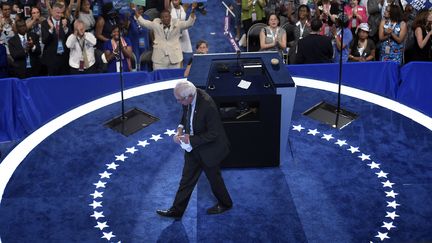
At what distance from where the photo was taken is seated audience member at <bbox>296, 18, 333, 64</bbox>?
362 inches

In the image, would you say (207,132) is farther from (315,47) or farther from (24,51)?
(24,51)

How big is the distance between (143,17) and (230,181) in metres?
4.78

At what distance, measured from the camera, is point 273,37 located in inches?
387

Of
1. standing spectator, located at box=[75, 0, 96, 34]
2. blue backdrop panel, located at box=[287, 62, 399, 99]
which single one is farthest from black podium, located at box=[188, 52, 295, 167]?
standing spectator, located at box=[75, 0, 96, 34]

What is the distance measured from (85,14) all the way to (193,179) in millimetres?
5298

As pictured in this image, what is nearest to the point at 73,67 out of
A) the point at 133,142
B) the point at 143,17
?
the point at 143,17

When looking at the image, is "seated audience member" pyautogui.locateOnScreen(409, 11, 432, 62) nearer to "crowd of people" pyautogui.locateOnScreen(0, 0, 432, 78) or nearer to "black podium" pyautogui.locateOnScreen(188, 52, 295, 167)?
"crowd of people" pyautogui.locateOnScreen(0, 0, 432, 78)

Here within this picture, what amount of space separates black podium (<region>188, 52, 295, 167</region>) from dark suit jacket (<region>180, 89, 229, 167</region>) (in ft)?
2.15

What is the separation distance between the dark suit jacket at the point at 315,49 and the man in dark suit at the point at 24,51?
381cm

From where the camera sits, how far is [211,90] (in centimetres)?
650

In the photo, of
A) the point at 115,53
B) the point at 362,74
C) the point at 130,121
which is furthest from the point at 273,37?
the point at 130,121

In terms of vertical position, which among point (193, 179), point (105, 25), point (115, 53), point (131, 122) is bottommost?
point (193, 179)

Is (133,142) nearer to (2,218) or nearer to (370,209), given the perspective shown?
(2,218)

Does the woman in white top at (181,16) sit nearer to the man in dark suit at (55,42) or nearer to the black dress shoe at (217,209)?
the man in dark suit at (55,42)
